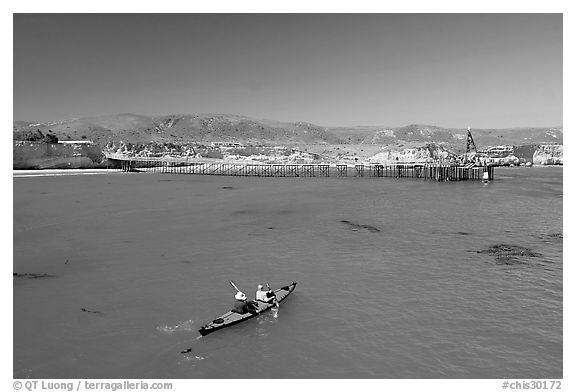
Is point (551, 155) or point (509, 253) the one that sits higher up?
point (551, 155)

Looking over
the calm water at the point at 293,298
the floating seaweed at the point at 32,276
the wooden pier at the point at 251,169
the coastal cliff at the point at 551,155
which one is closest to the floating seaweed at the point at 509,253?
the calm water at the point at 293,298

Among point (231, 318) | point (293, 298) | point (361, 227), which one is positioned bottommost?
point (293, 298)

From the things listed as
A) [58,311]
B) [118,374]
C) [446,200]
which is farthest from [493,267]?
[446,200]

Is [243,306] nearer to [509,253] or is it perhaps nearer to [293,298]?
[293,298]

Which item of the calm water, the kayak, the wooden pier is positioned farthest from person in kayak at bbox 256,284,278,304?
the wooden pier

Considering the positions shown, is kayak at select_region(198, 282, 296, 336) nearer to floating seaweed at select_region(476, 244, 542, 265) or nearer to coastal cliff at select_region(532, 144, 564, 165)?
floating seaweed at select_region(476, 244, 542, 265)

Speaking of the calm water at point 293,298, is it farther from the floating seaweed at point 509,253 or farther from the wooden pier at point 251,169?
the wooden pier at point 251,169

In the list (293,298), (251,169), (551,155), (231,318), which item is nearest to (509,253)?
(293,298)

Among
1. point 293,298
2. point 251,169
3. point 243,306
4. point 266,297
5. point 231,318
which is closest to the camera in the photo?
point 231,318
